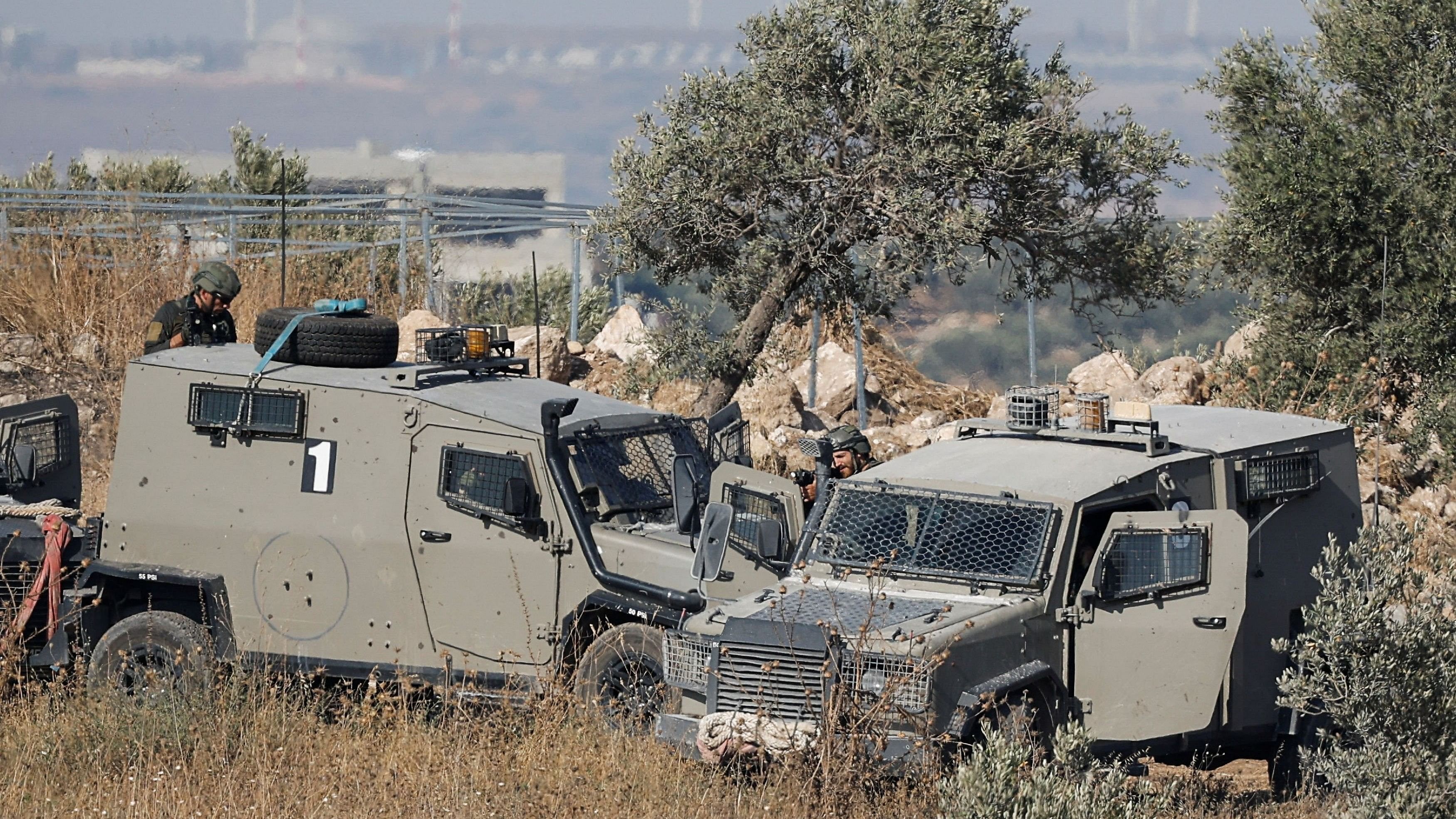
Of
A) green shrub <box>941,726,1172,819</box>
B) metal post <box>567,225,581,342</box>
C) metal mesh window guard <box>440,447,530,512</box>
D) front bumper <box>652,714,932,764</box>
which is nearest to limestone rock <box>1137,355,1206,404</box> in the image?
metal post <box>567,225,581,342</box>

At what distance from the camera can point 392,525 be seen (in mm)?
9336

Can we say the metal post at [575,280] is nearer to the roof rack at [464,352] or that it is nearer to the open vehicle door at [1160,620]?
the roof rack at [464,352]

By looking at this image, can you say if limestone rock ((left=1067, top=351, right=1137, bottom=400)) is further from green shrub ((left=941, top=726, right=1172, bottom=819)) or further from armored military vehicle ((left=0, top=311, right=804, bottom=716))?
green shrub ((left=941, top=726, right=1172, bottom=819))

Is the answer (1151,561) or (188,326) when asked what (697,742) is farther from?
(188,326)

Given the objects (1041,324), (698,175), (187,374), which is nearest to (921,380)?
(1041,324)

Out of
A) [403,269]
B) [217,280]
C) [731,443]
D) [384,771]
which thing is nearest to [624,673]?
[384,771]

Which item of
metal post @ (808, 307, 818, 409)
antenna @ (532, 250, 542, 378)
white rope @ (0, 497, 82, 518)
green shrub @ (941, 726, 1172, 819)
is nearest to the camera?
green shrub @ (941, 726, 1172, 819)

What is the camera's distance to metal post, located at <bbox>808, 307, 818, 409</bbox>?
1644 centimetres

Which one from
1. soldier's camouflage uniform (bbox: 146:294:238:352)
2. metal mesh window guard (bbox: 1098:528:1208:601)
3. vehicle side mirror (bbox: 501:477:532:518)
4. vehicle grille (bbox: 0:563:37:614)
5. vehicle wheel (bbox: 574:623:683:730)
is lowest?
vehicle wheel (bbox: 574:623:683:730)

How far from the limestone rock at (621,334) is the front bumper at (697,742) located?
12932 mm

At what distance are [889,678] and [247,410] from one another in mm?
4609

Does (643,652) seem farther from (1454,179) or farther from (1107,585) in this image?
(1454,179)

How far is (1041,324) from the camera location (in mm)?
19656

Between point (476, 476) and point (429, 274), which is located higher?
point (429, 274)
